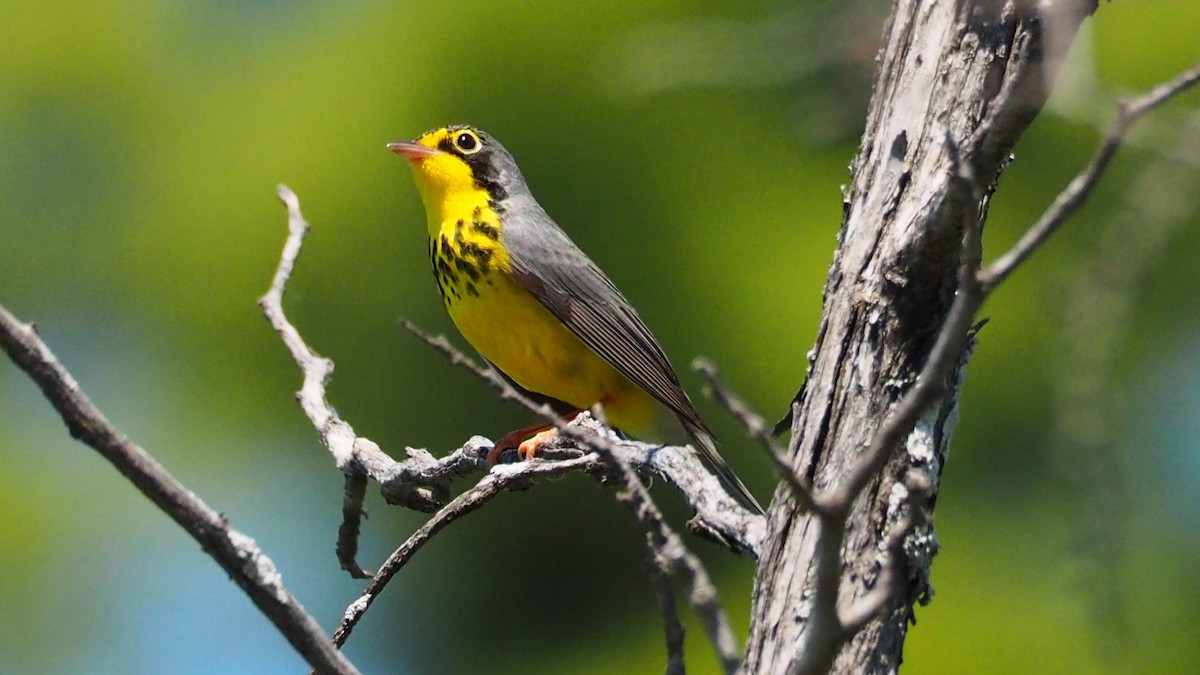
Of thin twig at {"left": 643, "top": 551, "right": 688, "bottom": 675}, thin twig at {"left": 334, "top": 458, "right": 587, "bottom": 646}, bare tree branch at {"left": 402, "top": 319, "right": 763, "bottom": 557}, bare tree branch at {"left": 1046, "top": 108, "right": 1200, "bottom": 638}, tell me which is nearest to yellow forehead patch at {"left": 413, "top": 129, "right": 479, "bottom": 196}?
thin twig at {"left": 334, "top": 458, "right": 587, "bottom": 646}

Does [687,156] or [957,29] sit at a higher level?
[687,156]

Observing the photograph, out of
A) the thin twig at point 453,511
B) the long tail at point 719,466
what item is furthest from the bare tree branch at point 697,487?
the long tail at point 719,466

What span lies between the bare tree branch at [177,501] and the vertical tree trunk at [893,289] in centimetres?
85

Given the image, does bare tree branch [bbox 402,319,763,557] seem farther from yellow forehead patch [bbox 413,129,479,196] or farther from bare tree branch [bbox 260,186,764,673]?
yellow forehead patch [bbox 413,129,479,196]

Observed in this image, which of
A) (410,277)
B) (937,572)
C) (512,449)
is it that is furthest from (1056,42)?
(410,277)

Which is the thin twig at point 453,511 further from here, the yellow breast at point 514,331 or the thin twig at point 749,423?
the yellow breast at point 514,331

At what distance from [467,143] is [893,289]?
3624mm

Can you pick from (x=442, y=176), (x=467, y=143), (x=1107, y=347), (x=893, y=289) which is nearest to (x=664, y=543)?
(x=893, y=289)

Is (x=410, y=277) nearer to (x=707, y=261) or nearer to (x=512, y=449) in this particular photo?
(x=707, y=261)

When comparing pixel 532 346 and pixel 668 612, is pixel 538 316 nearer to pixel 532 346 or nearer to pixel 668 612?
pixel 532 346

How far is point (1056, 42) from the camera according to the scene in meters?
2.55

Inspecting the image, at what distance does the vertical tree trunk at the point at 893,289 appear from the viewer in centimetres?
266

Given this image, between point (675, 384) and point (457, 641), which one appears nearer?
point (675, 384)

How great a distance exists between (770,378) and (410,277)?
281cm
